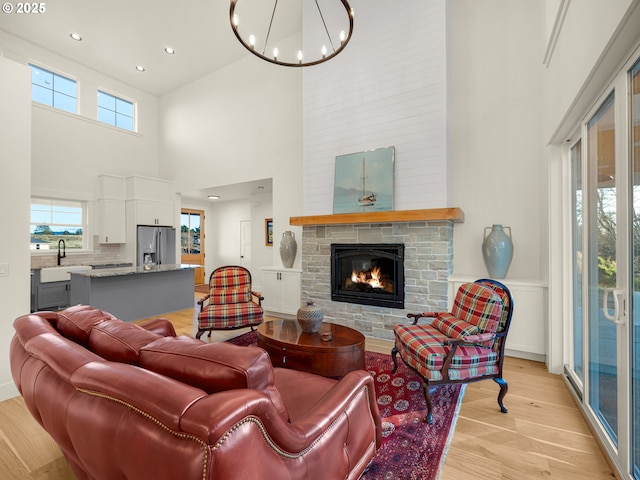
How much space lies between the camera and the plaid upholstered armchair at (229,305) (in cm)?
359

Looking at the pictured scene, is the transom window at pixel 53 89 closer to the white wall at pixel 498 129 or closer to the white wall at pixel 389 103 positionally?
the white wall at pixel 389 103

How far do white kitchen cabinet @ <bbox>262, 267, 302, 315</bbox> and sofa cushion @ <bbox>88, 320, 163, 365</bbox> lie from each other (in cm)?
351

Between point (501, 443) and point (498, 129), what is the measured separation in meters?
3.45

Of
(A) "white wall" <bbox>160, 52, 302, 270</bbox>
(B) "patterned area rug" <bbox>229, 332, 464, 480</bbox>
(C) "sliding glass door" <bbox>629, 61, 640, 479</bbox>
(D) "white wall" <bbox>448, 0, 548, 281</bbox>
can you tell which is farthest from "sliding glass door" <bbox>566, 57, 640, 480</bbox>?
(A) "white wall" <bbox>160, 52, 302, 270</bbox>

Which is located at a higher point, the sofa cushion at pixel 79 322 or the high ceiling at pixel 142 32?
the high ceiling at pixel 142 32

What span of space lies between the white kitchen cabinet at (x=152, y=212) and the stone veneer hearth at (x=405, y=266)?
3994 mm

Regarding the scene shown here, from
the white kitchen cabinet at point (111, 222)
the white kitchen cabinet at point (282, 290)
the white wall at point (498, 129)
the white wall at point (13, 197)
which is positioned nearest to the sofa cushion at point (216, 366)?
the white wall at point (13, 197)

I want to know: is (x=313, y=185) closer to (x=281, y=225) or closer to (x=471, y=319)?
(x=281, y=225)

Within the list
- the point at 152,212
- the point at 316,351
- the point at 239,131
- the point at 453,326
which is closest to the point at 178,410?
the point at 316,351

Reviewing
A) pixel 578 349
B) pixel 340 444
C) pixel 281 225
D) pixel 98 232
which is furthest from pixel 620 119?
pixel 98 232

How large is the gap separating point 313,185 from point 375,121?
4.15 feet

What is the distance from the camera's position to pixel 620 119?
1.69 metres

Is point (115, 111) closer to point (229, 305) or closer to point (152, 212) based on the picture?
point (152, 212)

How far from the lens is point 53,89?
19.9 ft
